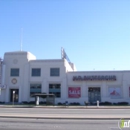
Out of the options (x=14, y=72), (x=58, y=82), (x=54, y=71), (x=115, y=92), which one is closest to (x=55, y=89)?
(x=58, y=82)

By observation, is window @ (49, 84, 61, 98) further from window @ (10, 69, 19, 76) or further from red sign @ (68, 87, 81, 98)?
window @ (10, 69, 19, 76)

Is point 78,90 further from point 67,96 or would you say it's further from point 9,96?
point 9,96

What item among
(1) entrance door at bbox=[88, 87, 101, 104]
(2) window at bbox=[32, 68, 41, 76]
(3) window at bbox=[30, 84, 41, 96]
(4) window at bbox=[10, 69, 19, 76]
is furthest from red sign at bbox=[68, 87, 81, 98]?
(4) window at bbox=[10, 69, 19, 76]

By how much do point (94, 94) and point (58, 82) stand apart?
8322mm

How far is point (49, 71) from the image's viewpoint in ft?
163

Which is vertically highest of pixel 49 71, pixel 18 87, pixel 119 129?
pixel 49 71

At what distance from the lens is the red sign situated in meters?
48.8

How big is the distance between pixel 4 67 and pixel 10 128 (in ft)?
129

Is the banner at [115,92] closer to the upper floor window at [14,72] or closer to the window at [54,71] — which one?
the window at [54,71]

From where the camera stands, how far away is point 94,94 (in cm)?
4891

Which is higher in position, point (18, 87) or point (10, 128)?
point (18, 87)

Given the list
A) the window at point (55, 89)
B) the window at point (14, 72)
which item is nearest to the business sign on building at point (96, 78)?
the window at point (55, 89)

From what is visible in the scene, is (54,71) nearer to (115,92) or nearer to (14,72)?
(14,72)


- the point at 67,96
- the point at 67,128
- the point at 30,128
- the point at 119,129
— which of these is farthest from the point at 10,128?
the point at 67,96
